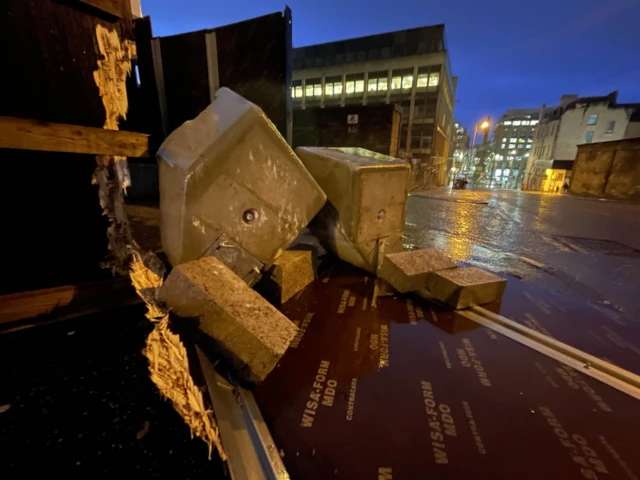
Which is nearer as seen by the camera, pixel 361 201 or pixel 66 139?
pixel 66 139

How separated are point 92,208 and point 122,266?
596 millimetres

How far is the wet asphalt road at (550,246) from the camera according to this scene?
10.6 ft

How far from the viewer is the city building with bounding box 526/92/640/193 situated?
80.4ft

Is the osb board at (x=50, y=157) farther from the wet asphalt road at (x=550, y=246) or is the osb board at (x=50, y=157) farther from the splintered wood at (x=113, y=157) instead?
the wet asphalt road at (x=550, y=246)

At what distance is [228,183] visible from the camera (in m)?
2.00

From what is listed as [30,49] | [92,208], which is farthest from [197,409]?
[30,49]

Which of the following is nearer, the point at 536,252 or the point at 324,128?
the point at 536,252

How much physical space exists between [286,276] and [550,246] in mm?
4711

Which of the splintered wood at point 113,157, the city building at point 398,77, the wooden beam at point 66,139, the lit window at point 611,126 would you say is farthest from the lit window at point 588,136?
the wooden beam at point 66,139

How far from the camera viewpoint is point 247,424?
1354 mm

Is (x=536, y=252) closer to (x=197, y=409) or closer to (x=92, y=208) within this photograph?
(x=197, y=409)

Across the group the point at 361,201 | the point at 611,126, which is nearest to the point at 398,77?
the point at 611,126

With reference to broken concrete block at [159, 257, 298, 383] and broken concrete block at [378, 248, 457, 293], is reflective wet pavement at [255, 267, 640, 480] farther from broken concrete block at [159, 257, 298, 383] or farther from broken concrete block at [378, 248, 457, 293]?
broken concrete block at [378, 248, 457, 293]

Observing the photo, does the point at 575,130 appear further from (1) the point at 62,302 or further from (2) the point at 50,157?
(1) the point at 62,302
